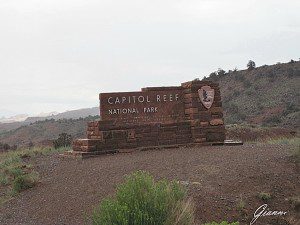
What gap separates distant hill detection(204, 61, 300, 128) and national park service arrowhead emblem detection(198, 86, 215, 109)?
20.3m

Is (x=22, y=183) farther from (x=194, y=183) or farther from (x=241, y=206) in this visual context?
(x=241, y=206)

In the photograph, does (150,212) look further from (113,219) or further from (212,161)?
(212,161)

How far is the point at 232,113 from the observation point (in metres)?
43.8

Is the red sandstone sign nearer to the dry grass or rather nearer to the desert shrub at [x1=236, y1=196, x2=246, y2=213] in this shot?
the dry grass

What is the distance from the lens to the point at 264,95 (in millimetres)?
46375

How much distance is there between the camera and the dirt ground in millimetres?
8406

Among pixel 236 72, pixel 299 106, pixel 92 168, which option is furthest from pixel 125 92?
pixel 236 72

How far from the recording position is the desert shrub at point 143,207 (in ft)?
19.1

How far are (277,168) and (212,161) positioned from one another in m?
1.66

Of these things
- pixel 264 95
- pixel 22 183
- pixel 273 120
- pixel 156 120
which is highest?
pixel 264 95

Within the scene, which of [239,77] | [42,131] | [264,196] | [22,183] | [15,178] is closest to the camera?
[264,196]

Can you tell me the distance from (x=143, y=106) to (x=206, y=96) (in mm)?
2285

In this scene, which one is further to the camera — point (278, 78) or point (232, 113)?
point (278, 78)

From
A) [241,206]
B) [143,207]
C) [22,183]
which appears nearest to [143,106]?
[22,183]
